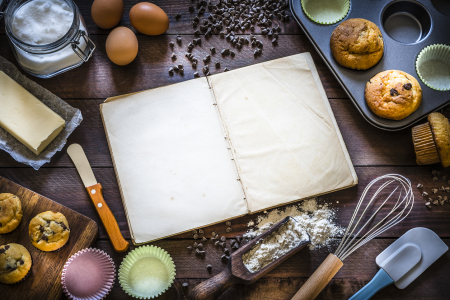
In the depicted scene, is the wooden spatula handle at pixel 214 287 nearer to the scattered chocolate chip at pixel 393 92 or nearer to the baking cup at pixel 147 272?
the baking cup at pixel 147 272

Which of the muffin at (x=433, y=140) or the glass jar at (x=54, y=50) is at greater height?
the glass jar at (x=54, y=50)

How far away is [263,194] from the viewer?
117 centimetres

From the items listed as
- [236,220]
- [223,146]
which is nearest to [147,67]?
[223,146]

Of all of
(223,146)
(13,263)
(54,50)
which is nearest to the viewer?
(13,263)

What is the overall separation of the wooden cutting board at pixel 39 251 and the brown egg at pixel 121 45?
0.56 m

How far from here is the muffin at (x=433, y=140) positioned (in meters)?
1.11

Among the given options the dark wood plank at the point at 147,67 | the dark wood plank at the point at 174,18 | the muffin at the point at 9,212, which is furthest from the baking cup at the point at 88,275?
the dark wood plank at the point at 174,18

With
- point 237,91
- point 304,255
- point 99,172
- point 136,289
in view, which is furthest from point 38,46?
point 304,255

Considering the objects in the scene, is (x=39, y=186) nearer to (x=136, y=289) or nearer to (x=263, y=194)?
(x=136, y=289)

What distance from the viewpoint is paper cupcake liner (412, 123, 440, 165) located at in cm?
114

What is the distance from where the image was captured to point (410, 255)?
1.12 metres

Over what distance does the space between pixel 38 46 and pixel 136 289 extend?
87cm

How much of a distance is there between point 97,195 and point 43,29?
23.9 inches

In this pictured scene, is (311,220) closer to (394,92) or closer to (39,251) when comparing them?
(394,92)
